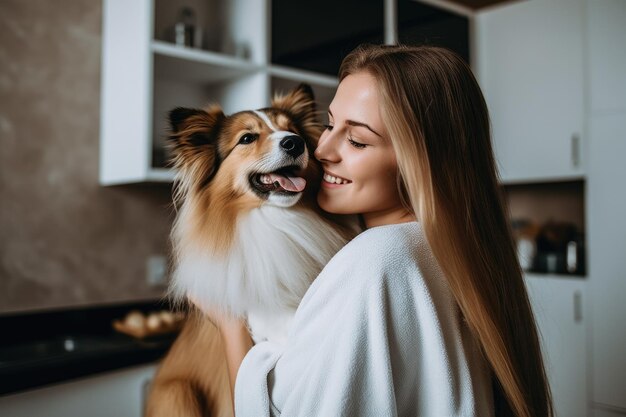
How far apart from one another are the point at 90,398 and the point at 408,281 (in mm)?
1360

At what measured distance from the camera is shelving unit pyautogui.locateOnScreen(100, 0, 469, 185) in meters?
2.11

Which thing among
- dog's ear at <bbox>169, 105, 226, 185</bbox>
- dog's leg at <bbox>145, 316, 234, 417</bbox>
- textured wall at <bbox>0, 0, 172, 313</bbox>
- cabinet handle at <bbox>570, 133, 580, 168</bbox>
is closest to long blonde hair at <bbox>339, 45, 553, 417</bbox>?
dog's ear at <bbox>169, 105, 226, 185</bbox>

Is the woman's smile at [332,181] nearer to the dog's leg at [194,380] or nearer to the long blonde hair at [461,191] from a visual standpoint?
the long blonde hair at [461,191]

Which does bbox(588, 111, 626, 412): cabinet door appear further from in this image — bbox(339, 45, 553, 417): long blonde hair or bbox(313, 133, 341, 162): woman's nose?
bbox(313, 133, 341, 162): woman's nose

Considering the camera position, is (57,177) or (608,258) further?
(608,258)

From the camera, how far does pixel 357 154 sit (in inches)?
35.2

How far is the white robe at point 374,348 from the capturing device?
0.77 meters

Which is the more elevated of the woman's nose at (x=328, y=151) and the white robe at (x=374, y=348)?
the woman's nose at (x=328, y=151)

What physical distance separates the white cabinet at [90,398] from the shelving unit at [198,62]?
715 millimetres

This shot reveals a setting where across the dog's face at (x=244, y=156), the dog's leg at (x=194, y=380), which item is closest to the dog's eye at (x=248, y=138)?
the dog's face at (x=244, y=156)

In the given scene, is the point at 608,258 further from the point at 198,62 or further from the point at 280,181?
the point at 280,181

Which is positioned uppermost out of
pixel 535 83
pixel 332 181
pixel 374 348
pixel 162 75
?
pixel 535 83

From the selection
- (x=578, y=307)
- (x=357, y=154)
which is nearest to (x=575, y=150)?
(x=578, y=307)

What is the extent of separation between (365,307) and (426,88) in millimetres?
352
